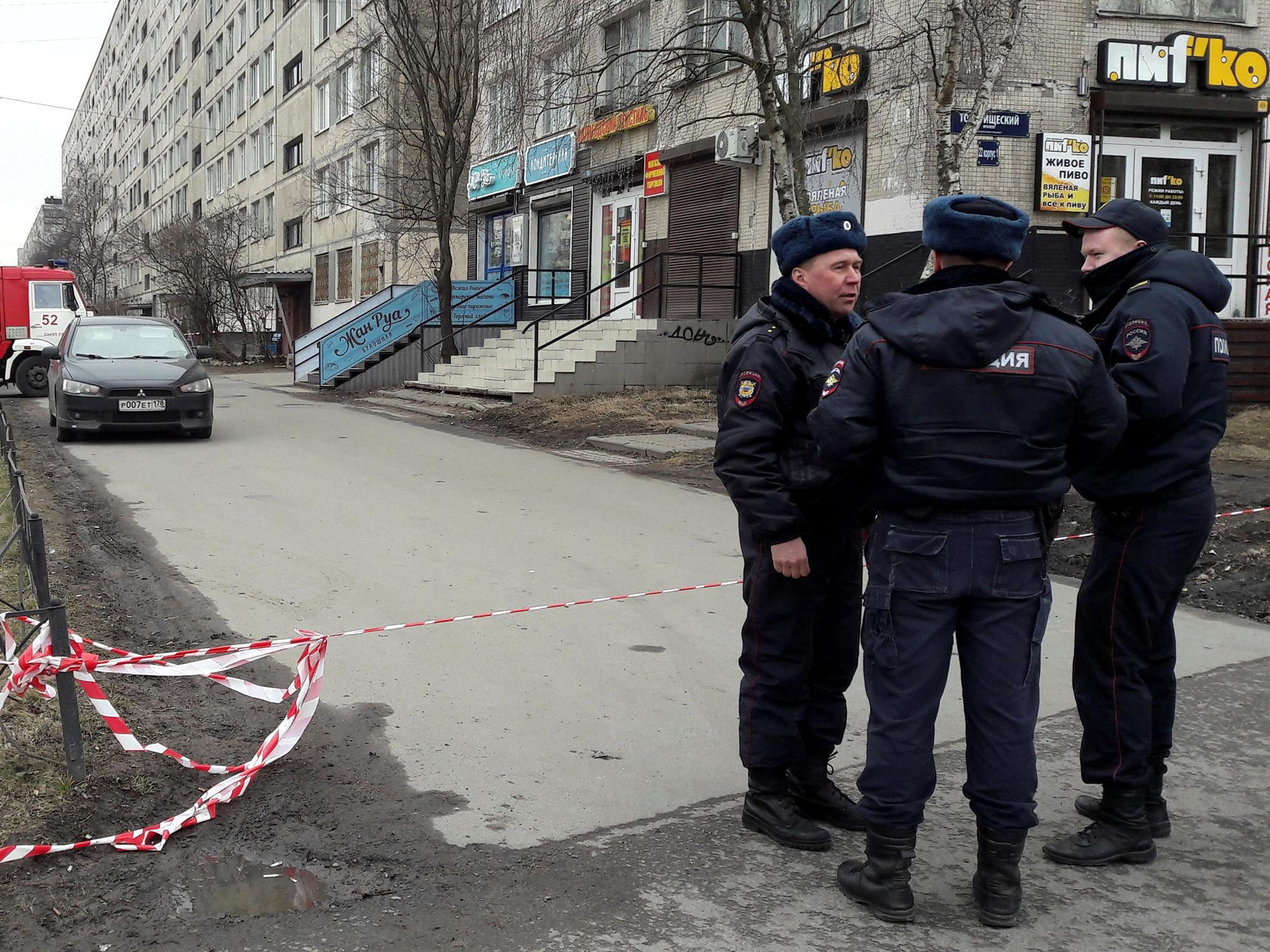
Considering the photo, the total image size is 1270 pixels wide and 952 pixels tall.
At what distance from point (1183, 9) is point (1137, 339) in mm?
15314

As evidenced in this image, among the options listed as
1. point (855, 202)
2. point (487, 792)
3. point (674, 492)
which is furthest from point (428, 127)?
point (487, 792)

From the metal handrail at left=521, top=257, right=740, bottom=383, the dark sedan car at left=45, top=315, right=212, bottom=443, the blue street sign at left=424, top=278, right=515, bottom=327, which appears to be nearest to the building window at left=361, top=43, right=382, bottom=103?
the blue street sign at left=424, top=278, right=515, bottom=327

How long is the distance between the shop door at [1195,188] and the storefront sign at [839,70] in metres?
3.63

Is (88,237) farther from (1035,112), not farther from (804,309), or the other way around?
(804,309)

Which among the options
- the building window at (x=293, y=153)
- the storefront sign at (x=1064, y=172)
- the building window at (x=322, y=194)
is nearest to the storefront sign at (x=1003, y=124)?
the storefront sign at (x=1064, y=172)

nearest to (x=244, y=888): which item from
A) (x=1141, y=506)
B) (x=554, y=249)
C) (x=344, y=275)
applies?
(x=1141, y=506)

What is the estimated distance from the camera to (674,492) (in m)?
11.1

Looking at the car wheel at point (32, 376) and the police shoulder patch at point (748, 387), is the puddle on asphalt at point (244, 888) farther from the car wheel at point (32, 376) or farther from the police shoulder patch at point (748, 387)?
the car wheel at point (32, 376)

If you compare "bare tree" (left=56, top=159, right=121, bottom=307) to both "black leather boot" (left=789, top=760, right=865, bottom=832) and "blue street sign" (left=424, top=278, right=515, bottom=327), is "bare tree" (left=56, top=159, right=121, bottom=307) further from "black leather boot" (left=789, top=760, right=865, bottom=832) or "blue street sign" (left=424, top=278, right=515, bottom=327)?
"black leather boot" (left=789, top=760, right=865, bottom=832)

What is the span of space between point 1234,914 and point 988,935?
0.70 metres

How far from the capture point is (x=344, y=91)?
128 ft

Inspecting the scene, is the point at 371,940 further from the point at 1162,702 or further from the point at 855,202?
the point at 855,202

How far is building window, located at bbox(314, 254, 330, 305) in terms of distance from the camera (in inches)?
1646

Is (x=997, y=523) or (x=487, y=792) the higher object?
(x=997, y=523)
